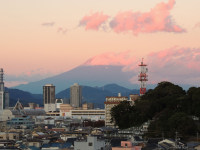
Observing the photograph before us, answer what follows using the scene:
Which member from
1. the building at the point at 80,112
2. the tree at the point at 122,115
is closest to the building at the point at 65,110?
the building at the point at 80,112

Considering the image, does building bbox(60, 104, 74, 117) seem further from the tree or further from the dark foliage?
the tree

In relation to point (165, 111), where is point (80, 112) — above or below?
above

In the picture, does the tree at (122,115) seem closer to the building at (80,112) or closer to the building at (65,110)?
the building at (80,112)

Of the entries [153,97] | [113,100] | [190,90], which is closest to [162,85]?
[153,97]

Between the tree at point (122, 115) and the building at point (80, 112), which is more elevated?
the building at point (80, 112)

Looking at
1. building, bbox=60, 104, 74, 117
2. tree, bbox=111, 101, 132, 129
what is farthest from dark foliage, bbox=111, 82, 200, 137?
building, bbox=60, 104, 74, 117

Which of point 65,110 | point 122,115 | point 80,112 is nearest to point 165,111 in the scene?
point 122,115

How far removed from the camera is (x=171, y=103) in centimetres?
5916

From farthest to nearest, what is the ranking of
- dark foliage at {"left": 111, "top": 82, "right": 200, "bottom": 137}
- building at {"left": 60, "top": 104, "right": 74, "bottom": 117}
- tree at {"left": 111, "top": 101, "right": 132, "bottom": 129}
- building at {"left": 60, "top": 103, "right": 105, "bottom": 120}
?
building at {"left": 60, "top": 104, "right": 74, "bottom": 117} < building at {"left": 60, "top": 103, "right": 105, "bottom": 120} < tree at {"left": 111, "top": 101, "right": 132, "bottom": 129} < dark foliage at {"left": 111, "top": 82, "right": 200, "bottom": 137}

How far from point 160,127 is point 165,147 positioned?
601 inches

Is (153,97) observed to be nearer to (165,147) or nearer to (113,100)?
(165,147)

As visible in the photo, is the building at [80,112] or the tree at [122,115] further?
the building at [80,112]

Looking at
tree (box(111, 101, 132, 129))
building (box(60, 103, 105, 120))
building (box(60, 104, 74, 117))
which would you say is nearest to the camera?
tree (box(111, 101, 132, 129))

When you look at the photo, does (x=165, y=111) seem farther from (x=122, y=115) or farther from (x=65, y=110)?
(x=65, y=110)
